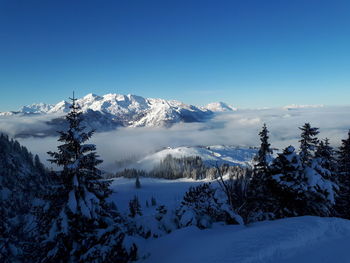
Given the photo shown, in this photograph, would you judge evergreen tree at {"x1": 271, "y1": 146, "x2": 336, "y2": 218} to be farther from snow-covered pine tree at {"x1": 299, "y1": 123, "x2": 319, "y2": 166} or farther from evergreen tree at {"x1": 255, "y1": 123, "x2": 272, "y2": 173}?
snow-covered pine tree at {"x1": 299, "y1": 123, "x2": 319, "y2": 166}

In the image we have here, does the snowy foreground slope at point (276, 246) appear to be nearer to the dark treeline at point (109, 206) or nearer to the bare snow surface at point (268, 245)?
the bare snow surface at point (268, 245)

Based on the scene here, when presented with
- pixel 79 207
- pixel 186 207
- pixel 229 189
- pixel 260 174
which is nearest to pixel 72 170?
pixel 79 207

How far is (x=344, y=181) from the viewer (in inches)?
937

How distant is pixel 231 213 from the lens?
1471 cm

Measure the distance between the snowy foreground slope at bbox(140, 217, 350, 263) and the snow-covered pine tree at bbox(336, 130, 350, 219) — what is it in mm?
16218

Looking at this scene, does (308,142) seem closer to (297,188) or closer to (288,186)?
(297,188)

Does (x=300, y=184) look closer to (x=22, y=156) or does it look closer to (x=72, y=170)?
(x=72, y=170)

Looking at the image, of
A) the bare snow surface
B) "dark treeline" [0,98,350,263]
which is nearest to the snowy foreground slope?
the bare snow surface

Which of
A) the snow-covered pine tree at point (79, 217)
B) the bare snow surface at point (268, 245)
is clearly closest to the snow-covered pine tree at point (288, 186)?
the bare snow surface at point (268, 245)

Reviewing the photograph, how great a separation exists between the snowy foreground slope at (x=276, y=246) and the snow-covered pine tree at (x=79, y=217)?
8.29 ft

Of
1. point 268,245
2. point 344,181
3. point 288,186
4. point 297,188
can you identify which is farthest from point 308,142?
point 268,245

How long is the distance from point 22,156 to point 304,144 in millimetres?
132222

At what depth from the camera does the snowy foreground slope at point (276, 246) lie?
7.56m

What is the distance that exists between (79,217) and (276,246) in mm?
10158
